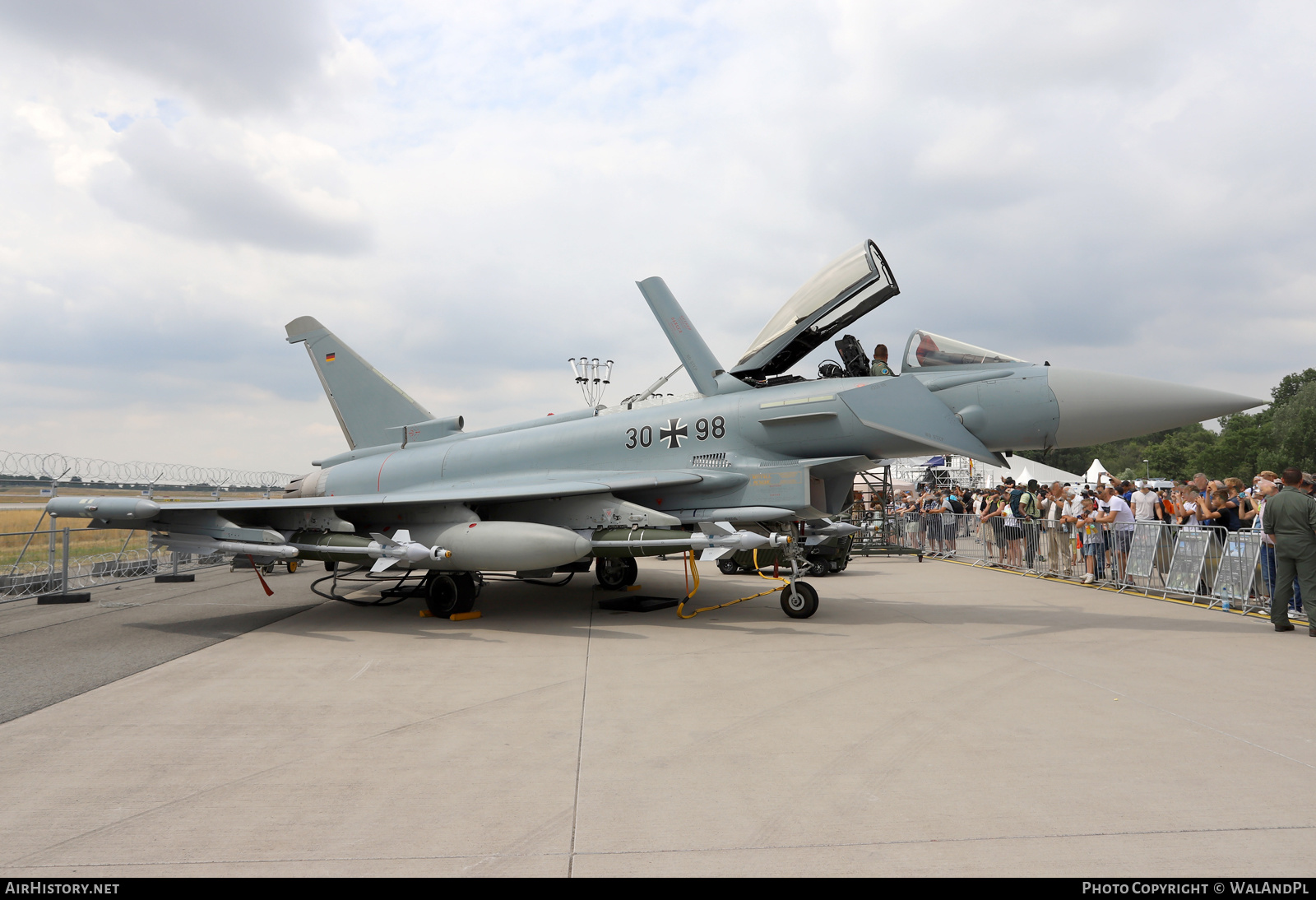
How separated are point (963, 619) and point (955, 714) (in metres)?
4.05

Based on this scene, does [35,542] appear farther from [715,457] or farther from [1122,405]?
[1122,405]

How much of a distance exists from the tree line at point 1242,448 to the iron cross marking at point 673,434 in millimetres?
31409

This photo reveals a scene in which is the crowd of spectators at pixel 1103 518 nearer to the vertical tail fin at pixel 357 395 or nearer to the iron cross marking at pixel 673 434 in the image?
the iron cross marking at pixel 673 434

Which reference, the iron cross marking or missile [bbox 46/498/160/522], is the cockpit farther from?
missile [bbox 46/498/160/522]

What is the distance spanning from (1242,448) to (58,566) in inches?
3573

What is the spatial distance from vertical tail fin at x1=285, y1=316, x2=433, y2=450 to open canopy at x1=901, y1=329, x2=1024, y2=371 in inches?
298

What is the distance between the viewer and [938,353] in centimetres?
831

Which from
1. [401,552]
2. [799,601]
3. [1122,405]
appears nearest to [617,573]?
[799,601]

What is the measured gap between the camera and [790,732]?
4.23 m

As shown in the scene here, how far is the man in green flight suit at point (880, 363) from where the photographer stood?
28.1 feet

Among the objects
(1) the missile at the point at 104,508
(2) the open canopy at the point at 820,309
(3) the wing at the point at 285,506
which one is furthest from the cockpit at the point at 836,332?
(1) the missile at the point at 104,508
